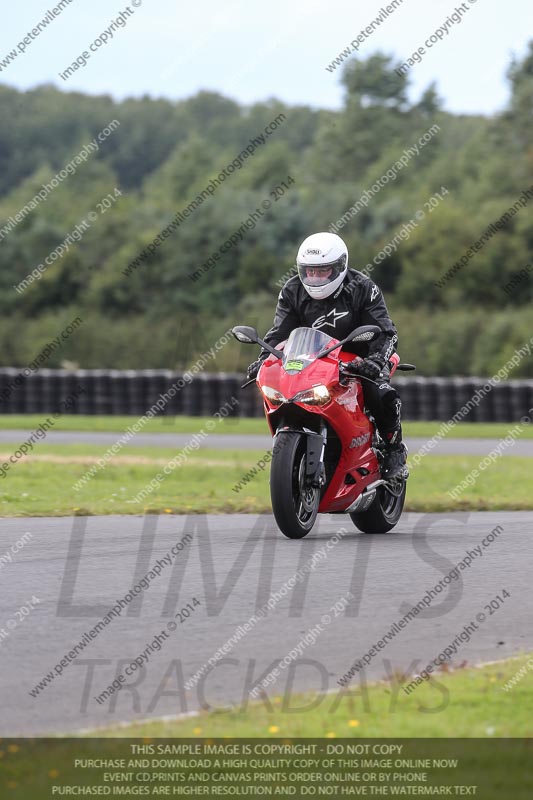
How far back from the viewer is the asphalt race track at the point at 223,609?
562 centimetres

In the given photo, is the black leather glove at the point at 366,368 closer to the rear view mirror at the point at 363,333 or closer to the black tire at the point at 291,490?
the rear view mirror at the point at 363,333

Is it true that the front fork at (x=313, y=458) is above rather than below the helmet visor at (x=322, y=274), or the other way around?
below

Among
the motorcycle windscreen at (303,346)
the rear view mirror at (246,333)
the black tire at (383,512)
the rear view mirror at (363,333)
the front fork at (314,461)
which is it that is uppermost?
the rear view mirror at (363,333)

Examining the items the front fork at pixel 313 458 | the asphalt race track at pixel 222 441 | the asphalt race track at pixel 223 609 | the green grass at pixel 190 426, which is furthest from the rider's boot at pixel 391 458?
the green grass at pixel 190 426

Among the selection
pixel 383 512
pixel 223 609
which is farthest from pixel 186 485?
pixel 223 609

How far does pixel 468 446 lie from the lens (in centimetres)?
2320

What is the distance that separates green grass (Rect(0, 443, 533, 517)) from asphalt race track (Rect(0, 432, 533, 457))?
1275 millimetres

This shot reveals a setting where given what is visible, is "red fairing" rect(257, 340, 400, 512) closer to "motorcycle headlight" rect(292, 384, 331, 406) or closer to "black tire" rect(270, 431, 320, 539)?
"motorcycle headlight" rect(292, 384, 331, 406)

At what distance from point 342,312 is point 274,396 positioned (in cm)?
85

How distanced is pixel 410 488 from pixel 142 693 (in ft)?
33.2

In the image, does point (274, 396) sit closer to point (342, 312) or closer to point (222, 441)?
point (342, 312)

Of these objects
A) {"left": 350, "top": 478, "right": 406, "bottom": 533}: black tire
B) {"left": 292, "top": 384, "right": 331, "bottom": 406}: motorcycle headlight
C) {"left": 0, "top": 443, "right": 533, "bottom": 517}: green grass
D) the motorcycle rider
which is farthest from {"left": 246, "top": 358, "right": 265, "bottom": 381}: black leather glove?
{"left": 0, "top": 443, "right": 533, "bottom": 517}: green grass

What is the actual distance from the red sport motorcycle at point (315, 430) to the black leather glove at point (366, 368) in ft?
0.24

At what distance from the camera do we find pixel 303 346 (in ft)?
31.9
